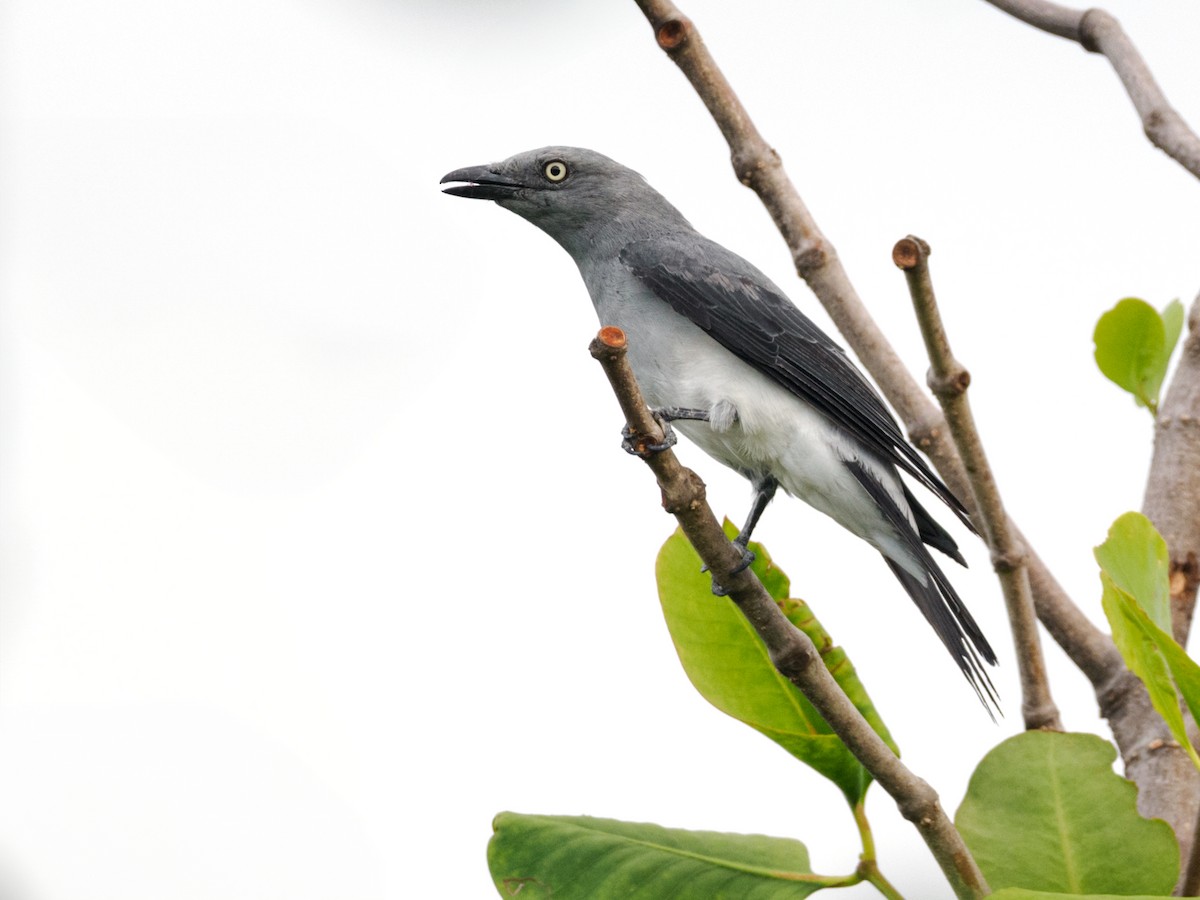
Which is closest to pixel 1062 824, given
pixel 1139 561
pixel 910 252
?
pixel 1139 561

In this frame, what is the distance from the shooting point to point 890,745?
236 centimetres

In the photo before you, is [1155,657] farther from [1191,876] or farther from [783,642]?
[783,642]

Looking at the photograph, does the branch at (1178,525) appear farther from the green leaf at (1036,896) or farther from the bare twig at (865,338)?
the green leaf at (1036,896)

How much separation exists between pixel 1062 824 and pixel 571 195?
3.23 metres

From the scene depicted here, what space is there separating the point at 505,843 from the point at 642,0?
6.28 ft

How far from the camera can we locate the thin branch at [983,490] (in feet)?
6.96

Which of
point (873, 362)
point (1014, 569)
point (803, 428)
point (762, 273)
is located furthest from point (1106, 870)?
point (762, 273)

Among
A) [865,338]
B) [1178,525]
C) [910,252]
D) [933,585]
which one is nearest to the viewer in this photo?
[910,252]

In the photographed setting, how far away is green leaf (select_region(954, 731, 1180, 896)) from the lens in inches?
82.8

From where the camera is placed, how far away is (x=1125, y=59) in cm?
306

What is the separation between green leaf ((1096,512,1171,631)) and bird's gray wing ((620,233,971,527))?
200 cm

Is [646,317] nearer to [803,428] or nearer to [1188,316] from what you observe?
[803,428]

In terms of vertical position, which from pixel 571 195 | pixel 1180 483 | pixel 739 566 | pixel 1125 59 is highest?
pixel 571 195

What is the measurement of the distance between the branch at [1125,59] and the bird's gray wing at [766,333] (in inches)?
49.8
